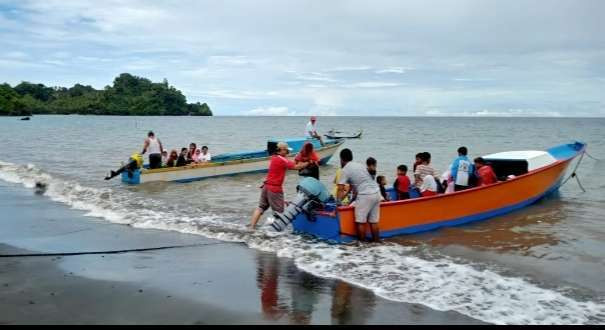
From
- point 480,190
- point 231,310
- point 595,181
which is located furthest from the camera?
point 595,181

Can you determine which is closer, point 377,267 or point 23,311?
point 23,311

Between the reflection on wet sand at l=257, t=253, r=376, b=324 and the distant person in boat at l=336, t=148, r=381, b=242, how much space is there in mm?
1671

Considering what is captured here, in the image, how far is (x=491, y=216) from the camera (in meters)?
11.5

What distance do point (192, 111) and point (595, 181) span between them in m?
143

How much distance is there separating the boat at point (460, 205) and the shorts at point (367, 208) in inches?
6.2

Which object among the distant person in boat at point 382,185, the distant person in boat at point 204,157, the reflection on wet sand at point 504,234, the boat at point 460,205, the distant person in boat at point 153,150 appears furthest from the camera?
the distant person in boat at point 204,157

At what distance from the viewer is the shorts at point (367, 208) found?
8391 millimetres

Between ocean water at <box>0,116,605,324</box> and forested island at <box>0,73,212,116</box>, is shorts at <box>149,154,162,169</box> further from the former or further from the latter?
forested island at <box>0,73,212,116</box>

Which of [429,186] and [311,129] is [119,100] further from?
[429,186]

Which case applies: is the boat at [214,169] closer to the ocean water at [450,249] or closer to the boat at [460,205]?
the ocean water at [450,249]

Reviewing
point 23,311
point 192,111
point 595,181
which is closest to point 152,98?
point 192,111

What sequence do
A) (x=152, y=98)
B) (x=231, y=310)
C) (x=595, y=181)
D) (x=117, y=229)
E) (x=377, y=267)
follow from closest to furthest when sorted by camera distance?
(x=231, y=310), (x=377, y=267), (x=117, y=229), (x=595, y=181), (x=152, y=98)

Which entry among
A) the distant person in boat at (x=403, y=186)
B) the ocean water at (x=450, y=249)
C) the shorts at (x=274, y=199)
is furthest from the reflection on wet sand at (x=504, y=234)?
the shorts at (x=274, y=199)

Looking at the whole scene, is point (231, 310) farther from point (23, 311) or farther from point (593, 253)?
point (593, 253)
